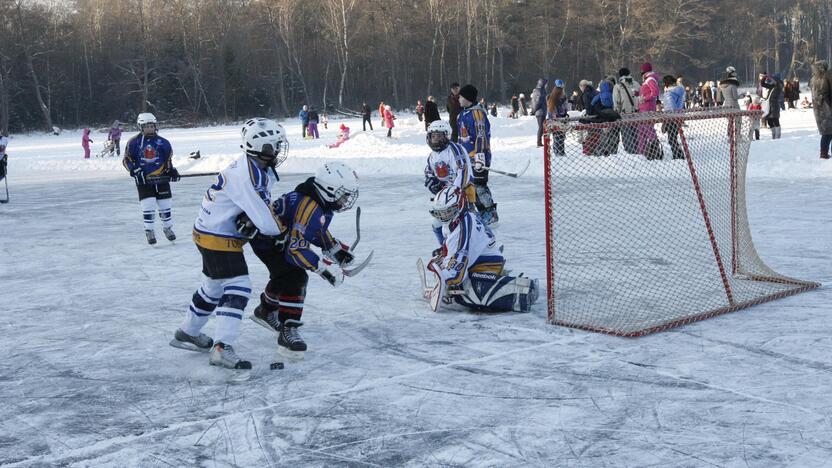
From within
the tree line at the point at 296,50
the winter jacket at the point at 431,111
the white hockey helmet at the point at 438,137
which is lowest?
the white hockey helmet at the point at 438,137

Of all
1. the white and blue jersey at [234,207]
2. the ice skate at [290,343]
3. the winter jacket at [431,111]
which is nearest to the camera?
the white and blue jersey at [234,207]

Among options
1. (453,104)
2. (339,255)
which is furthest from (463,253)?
(453,104)

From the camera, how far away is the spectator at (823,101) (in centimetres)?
1268

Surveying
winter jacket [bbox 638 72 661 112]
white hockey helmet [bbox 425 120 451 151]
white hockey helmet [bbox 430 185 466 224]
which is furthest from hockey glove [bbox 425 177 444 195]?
winter jacket [bbox 638 72 661 112]

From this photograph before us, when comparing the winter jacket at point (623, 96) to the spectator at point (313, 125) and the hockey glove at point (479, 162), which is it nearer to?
the hockey glove at point (479, 162)

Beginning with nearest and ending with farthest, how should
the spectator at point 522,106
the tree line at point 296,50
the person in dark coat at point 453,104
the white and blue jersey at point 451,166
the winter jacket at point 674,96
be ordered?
the white and blue jersey at point 451,166
the person in dark coat at point 453,104
the winter jacket at point 674,96
the spectator at point 522,106
the tree line at point 296,50

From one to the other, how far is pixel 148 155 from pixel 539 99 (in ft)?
36.3

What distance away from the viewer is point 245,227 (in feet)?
14.6

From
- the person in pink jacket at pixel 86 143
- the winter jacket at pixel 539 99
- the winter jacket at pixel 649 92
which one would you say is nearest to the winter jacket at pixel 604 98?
the winter jacket at pixel 649 92

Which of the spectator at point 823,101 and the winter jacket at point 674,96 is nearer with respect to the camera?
the spectator at point 823,101

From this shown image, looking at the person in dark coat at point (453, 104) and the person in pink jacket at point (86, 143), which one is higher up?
the person in dark coat at point (453, 104)

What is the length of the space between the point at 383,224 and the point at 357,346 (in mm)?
5044

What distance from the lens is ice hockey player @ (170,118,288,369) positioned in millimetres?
4395

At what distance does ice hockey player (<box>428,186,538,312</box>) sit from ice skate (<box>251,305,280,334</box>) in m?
1.16
